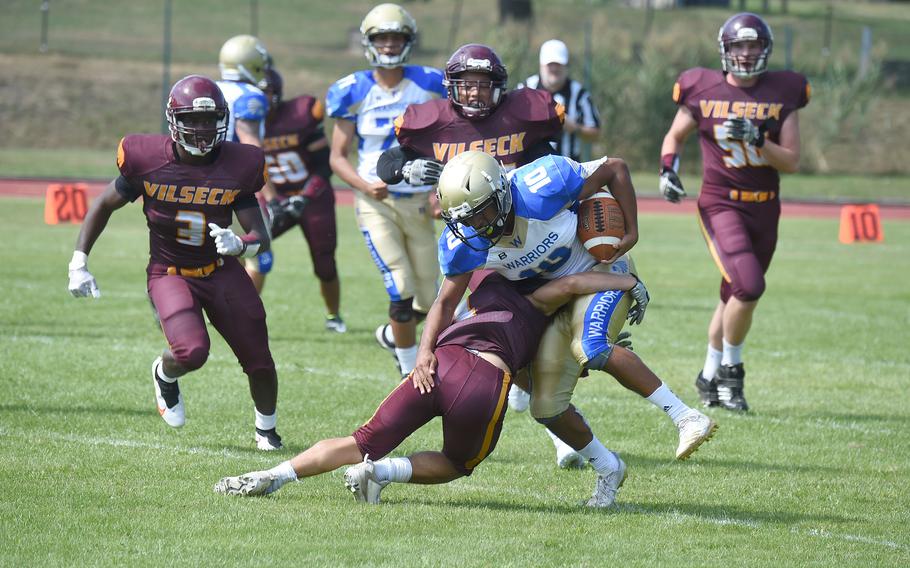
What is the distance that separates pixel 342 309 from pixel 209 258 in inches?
178

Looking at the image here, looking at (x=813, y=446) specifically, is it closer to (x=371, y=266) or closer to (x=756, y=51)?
(x=756, y=51)

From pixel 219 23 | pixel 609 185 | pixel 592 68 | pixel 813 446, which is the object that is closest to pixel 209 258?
pixel 609 185

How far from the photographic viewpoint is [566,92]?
9758 millimetres

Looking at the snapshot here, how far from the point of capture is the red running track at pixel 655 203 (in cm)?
1854

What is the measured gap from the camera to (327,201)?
8.89 m

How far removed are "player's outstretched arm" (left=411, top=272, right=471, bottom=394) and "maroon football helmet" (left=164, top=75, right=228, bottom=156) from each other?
4.37ft

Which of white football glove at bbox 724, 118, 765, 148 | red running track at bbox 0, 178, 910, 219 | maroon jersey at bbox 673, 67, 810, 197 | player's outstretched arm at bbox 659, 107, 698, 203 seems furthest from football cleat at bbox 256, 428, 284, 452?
red running track at bbox 0, 178, 910, 219

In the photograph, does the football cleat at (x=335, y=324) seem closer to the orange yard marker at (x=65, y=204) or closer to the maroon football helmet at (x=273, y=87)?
the maroon football helmet at (x=273, y=87)

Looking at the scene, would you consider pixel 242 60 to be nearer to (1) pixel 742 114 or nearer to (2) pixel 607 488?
(1) pixel 742 114

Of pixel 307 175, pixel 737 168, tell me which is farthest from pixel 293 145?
pixel 737 168

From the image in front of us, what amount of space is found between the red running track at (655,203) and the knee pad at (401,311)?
1143 cm

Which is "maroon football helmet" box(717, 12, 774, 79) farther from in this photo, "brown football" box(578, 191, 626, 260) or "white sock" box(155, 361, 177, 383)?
"white sock" box(155, 361, 177, 383)

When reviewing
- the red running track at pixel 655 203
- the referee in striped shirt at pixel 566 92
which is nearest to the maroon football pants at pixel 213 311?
the referee in striped shirt at pixel 566 92

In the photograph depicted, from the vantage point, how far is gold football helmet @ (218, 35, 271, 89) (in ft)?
26.3
